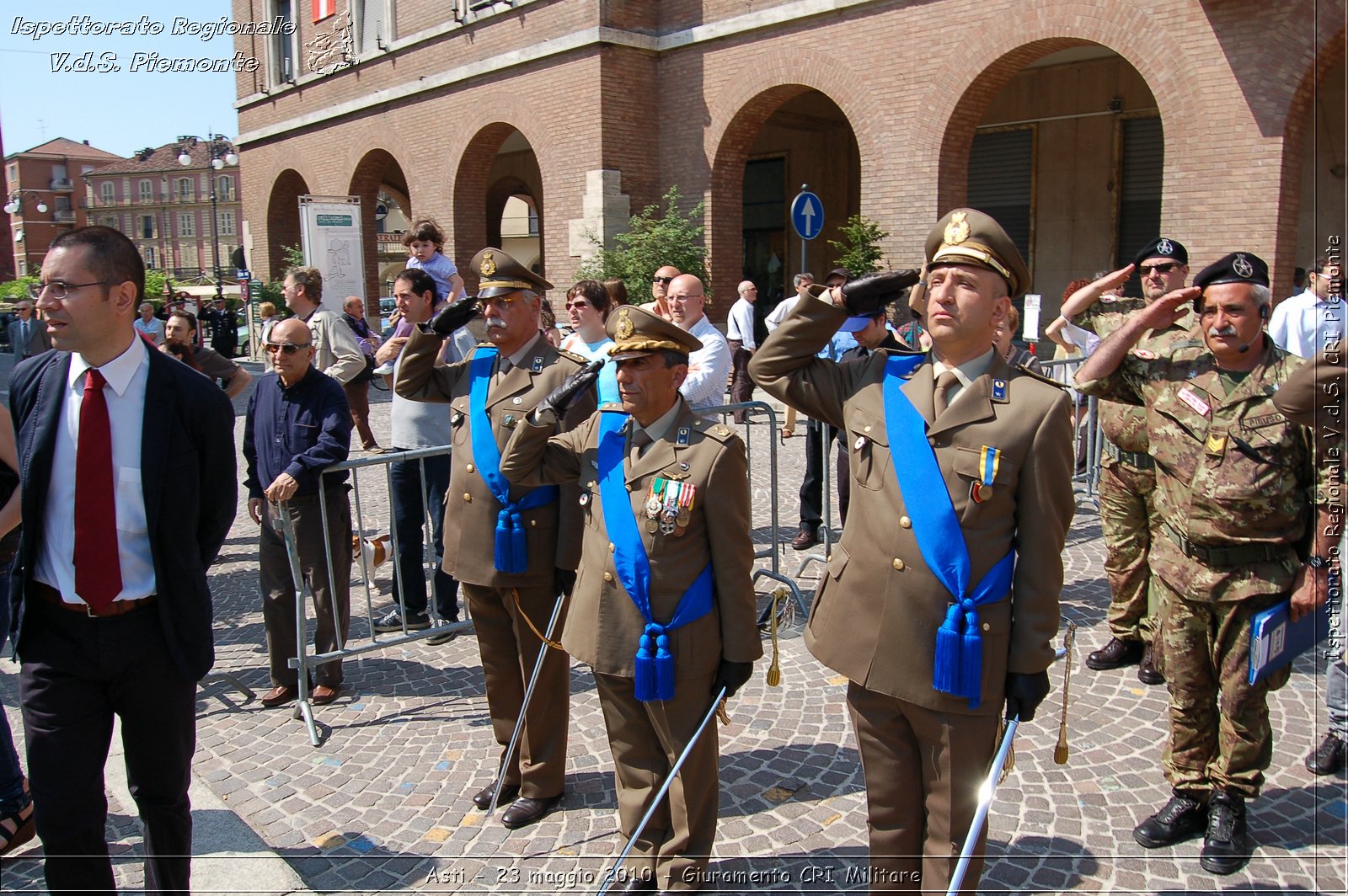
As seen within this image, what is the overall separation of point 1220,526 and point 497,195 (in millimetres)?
28504

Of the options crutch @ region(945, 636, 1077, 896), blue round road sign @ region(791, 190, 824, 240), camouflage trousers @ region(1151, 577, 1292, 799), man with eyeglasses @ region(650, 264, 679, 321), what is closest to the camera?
crutch @ region(945, 636, 1077, 896)

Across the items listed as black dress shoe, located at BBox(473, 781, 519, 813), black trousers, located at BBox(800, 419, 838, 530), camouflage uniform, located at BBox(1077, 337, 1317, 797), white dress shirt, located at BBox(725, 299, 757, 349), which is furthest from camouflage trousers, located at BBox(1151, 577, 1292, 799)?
white dress shirt, located at BBox(725, 299, 757, 349)

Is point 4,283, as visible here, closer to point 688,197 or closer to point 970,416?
point 688,197

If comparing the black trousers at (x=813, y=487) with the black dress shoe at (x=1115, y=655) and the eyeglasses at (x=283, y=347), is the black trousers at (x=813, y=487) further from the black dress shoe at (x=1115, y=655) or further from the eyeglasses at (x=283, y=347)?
the eyeglasses at (x=283, y=347)

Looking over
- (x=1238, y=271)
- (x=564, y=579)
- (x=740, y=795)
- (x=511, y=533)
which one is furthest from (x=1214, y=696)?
(x=511, y=533)

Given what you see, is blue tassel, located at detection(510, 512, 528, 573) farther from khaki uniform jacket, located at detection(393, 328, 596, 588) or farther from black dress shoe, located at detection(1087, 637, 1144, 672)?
black dress shoe, located at detection(1087, 637, 1144, 672)

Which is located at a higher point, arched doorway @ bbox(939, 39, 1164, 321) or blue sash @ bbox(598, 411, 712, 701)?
arched doorway @ bbox(939, 39, 1164, 321)

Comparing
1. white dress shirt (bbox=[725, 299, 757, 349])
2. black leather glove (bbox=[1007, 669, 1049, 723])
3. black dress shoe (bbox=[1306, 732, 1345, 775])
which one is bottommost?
black dress shoe (bbox=[1306, 732, 1345, 775])

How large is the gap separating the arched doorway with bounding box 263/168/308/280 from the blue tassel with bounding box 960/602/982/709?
2789 cm

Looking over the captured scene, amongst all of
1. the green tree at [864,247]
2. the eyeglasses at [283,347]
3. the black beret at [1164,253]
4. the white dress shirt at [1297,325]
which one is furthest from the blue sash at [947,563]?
the green tree at [864,247]

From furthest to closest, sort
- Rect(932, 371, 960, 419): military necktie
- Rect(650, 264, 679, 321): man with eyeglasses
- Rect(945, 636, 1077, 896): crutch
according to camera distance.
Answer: Rect(650, 264, 679, 321): man with eyeglasses, Rect(932, 371, 960, 419): military necktie, Rect(945, 636, 1077, 896): crutch

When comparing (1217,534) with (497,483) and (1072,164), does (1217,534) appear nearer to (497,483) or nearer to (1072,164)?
(497,483)

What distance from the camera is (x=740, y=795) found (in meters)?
4.08

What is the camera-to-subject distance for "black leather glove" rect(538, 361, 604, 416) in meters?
3.53
